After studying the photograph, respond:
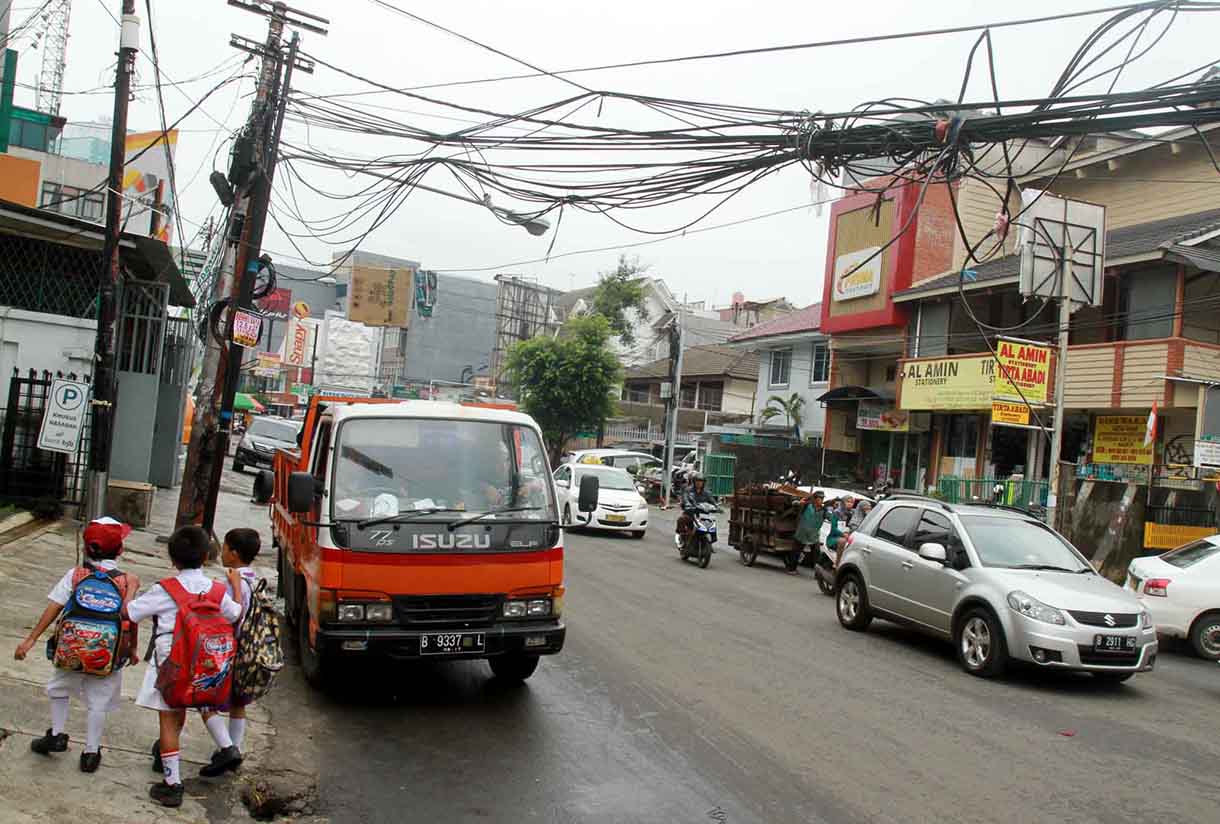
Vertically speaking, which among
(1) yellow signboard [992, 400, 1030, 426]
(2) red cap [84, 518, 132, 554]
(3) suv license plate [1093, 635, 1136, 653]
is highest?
(1) yellow signboard [992, 400, 1030, 426]

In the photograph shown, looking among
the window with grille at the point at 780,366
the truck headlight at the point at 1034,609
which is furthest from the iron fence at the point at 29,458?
the window with grille at the point at 780,366

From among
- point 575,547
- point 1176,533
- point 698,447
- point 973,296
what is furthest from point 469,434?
point 698,447

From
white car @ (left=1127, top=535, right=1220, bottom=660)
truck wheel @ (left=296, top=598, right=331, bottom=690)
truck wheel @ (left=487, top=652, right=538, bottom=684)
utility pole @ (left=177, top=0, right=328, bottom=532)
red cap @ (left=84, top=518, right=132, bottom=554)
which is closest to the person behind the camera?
red cap @ (left=84, top=518, right=132, bottom=554)

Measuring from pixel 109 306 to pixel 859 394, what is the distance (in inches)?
915

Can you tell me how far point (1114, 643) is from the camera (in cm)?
906

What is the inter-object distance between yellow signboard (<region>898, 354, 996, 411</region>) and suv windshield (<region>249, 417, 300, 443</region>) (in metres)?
18.7

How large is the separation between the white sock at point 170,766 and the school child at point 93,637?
412 millimetres

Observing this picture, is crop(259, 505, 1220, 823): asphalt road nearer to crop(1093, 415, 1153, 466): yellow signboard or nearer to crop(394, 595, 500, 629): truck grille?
crop(394, 595, 500, 629): truck grille

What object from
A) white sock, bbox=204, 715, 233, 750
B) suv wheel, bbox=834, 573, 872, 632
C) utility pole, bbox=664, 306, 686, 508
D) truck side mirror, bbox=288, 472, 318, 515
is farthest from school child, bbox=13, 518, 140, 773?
utility pole, bbox=664, 306, 686, 508

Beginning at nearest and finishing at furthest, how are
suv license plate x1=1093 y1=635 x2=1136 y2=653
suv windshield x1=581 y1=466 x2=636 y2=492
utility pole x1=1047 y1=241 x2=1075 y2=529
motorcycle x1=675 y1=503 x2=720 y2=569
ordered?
suv license plate x1=1093 y1=635 x2=1136 y2=653 < utility pole x1=1047 y1=241 x2=1075 y2=529 < motorcycle x1=675 y1=503 x2=720 y2=569 < suv windshield x1=581 y1=466 x2=636 y2=492

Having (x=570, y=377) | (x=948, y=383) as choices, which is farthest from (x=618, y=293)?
(x=948, y=383)

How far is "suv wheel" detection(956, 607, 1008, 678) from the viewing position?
9.36 m

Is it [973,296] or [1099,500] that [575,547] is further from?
[973,296]

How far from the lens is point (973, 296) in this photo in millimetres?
26234
